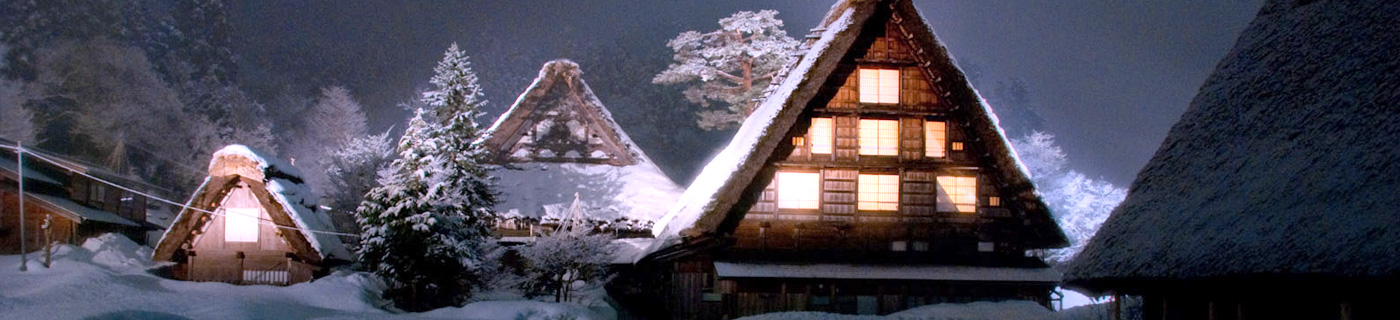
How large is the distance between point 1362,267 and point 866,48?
13.6 metres

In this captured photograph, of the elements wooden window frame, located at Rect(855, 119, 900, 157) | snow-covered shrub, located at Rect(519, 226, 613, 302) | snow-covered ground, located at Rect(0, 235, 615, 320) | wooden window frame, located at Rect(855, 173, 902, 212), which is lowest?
snow-covered ground, located at Rect(0, 235, 615, 320)

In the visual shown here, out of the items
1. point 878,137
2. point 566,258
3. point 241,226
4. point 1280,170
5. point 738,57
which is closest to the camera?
point 1280,170

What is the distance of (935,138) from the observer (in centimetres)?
1969

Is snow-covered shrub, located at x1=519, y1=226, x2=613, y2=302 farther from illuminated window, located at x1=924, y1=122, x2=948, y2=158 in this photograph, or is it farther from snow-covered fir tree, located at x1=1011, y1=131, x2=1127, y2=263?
snow-covered fir tree, located at x1=1011, y1=131, x2=1127, y2=263

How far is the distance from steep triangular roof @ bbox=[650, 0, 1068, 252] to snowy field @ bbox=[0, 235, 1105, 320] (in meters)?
2.24

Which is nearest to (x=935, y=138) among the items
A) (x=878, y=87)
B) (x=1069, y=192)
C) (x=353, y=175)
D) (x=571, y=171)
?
(x=878, y=87)

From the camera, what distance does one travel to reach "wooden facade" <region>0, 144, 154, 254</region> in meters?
31.4

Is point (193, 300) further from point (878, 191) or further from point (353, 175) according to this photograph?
point (878, 191)

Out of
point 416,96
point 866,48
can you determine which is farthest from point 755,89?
point 416,96

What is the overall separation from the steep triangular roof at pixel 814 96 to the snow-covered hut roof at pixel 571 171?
5493 mm

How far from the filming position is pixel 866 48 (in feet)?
64.0

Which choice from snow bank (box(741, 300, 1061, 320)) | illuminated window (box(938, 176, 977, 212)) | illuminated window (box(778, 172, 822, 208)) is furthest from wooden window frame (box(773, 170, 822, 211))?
illuminated window (box(938, 176, 977, 212))

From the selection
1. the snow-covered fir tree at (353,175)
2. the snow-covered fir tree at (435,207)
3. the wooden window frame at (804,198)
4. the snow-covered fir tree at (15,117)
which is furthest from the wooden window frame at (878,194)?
the snow-covered fir tree at (15,117)

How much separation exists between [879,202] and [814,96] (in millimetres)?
2948
